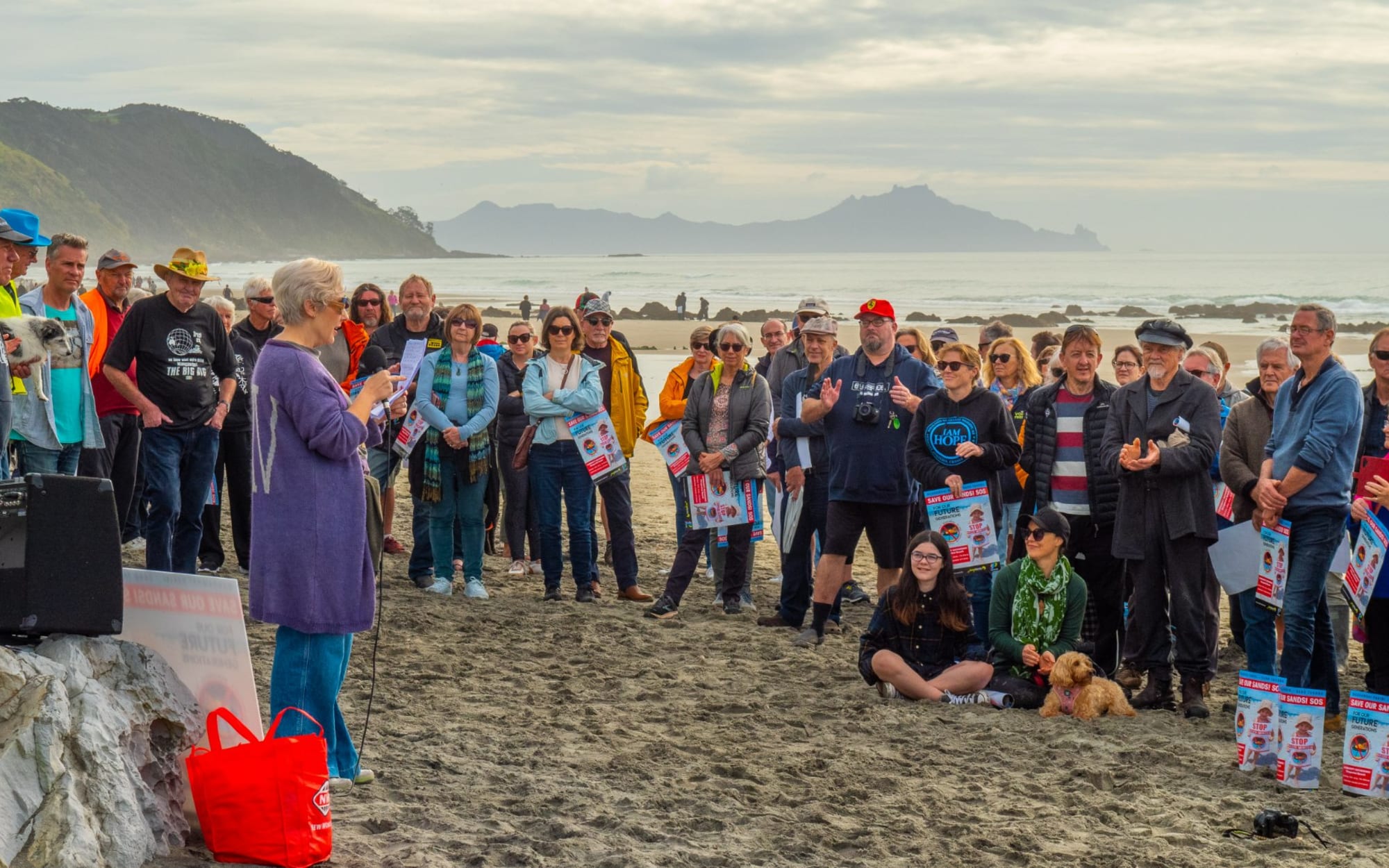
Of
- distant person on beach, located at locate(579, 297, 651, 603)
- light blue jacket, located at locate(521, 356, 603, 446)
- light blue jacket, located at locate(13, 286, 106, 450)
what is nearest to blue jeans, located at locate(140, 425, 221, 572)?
light blue jacket, located at locate(13, 286, 106, 450)

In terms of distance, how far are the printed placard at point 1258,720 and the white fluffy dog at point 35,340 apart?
541 cm

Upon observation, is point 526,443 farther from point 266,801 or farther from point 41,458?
point 266,801

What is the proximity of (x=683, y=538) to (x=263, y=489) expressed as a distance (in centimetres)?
446

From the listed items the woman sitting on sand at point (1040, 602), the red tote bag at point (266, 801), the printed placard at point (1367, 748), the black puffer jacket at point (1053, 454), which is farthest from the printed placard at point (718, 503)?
the red tote bag at point (266, 801)

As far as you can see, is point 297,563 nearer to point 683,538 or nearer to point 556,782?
point 556,782

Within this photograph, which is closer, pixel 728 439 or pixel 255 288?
pixel 728 439

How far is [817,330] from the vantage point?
8.37 metres

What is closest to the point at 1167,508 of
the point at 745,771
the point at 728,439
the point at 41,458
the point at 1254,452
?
the point at 1254,452

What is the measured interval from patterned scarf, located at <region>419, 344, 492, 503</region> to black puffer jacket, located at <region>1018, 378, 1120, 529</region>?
3.35 meters

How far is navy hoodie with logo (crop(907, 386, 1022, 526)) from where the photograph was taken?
746 cm

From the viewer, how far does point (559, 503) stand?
8773 mm

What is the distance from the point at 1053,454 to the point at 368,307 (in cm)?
493

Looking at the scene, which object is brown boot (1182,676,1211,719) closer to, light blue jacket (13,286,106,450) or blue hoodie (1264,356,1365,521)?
blue hoodie (1264,356,1365,521)

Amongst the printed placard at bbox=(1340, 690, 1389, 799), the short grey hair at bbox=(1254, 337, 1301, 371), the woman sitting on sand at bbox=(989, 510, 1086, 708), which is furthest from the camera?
the short grey hair at bbox=(1254, 337, 1301, 371)
